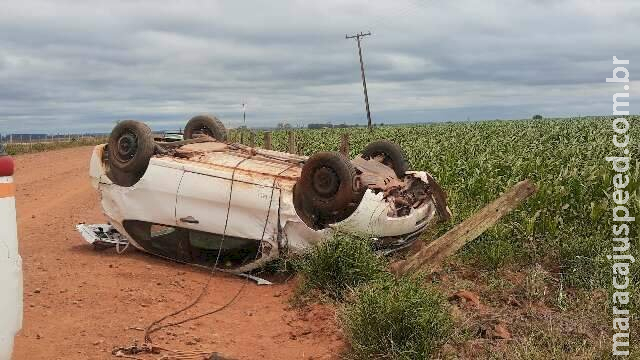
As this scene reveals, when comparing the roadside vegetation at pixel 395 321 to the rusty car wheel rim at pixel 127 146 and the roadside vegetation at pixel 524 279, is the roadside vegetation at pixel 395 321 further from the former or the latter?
the rusty car wheel rim at pixel 127 146

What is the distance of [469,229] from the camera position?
21.7 ft

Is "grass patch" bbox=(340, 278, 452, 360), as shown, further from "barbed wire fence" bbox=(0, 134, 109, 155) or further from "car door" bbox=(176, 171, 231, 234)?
"barbed wire fence" bbox=(0, 134, 109, 155)

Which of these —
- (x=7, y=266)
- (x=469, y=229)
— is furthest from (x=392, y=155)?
(x=7, y=266)

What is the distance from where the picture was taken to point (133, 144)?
28.9 ft

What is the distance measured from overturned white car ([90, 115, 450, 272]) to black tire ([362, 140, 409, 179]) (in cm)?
1

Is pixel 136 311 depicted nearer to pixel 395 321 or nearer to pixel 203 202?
pixel 203 202

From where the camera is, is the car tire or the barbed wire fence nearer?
the car tire

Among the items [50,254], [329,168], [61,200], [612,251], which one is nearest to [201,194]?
[329,168]

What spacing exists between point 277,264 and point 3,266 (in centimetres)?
445

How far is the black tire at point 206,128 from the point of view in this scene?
1049 cm

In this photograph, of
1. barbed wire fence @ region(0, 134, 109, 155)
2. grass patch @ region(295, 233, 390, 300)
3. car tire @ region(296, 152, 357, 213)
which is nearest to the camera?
grass patch @ region(295, 233, 390, 300)

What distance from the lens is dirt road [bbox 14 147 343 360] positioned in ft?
18.4

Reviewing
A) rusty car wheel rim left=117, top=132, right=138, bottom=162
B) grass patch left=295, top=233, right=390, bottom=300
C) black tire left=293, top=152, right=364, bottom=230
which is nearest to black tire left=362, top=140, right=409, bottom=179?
black tire left=293, top=152, right=364, bottom=230

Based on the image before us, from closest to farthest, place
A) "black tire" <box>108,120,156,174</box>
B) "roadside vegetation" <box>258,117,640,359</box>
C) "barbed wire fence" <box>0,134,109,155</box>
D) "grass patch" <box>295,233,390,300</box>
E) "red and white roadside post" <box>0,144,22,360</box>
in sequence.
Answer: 1. "red and white roadside post" <box>0,144,22,360</box>
2. "roadside vegetation" <box>258,117,640,359</box>
3. "grass patch" <box>295,233,390,300</box>
4. "black tire" <box>108,120,156,174</box>
5. "barbed wire fence" <box>0,134,109,155</box>
